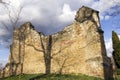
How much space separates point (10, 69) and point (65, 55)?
7.45 metres

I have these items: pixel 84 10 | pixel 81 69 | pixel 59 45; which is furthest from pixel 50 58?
pixel 84 10

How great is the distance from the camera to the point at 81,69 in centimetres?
2248

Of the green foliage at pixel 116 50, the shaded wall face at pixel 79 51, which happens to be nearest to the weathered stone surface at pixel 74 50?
the shaded wall face at pixel 79 51

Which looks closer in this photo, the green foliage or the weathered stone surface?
the weathered stone surface

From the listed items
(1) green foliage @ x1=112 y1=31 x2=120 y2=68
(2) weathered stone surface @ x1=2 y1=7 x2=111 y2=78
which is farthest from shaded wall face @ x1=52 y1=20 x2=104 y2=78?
(1) green foliage @ x1=112 y1=31 x2=120 y2=68

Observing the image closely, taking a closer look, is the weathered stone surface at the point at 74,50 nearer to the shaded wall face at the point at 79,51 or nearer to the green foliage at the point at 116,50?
the shaded wall face at the point at 79,51

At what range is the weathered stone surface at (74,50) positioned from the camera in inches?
862

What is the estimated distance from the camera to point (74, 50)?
23203mm

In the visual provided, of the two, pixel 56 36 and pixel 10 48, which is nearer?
pixel 56 36

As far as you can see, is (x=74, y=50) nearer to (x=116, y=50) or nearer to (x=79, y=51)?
(x=79, y=51)

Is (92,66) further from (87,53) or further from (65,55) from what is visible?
(65,55)

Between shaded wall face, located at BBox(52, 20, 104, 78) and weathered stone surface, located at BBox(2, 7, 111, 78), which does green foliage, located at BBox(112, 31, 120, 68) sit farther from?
shaded wall face, located at BBox(52, 20, 104, 78)

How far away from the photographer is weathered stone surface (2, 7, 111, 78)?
2191 cm

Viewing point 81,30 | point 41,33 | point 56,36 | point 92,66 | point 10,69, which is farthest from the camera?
point 10,69
